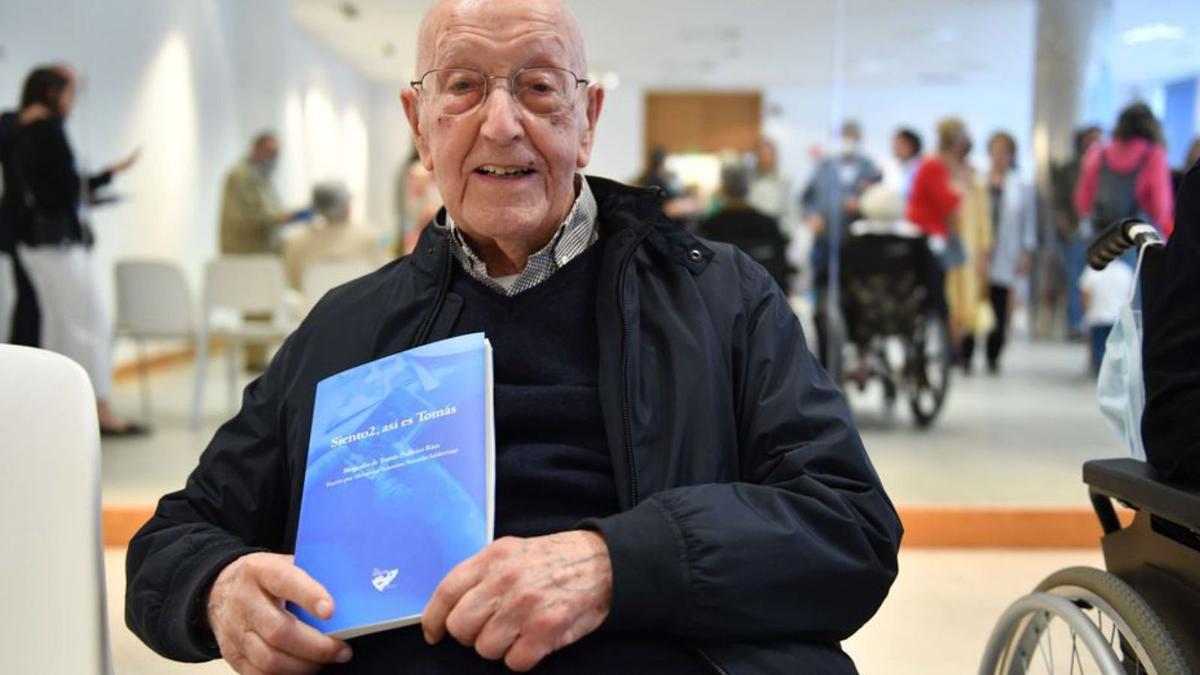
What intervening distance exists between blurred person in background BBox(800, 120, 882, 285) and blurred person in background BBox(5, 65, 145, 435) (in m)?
2.92

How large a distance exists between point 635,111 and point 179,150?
1946mm

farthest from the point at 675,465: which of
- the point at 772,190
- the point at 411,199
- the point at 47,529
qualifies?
the point at 772,190

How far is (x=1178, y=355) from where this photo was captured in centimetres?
129

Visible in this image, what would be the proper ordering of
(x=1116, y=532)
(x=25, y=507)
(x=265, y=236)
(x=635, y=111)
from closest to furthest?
1. (x=25, y=507)
2. (x=1116, y=532)
3. (x=635, y=111)
4. (x=265, y=236)

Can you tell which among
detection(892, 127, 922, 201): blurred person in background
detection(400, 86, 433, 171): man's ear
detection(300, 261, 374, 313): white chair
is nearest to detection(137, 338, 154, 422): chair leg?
detection(300, 261, 374, 313): white chair

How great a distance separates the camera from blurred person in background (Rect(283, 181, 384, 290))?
14.5 feet

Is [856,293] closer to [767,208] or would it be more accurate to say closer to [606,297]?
[767,208]

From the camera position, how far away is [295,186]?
4.61m

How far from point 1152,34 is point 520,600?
166 inches

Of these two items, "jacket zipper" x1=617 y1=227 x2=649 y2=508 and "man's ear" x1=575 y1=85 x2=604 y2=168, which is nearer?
"jacket zipper" x1=617 y1=227 x2=649 y2=508

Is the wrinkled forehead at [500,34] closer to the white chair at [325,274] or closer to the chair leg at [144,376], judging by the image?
the white chair at [325,274]

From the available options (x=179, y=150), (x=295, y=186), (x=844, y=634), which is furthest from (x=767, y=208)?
(x=844, y=634)

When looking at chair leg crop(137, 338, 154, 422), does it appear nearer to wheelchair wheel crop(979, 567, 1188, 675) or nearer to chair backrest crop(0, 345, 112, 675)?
chair backrest crop(0, 345, 112, 675)

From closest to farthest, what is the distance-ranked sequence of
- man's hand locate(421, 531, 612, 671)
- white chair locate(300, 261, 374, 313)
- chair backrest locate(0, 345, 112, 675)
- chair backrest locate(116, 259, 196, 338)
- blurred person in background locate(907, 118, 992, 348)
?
man's hand locate(421, 531, 612, 671), chair backrest locate(0, 345, 112, 675), white chair locate(300, 261, 374, 313), chair backrest locate(116, 259, 196, 338), blurred person in background locate(907, 118, 992, 348)
